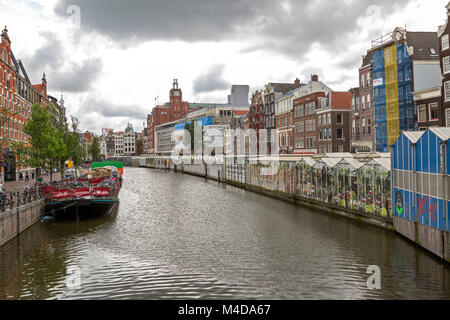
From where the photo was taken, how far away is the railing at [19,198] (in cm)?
2237

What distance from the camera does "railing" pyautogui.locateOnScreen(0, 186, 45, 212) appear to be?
22.4m

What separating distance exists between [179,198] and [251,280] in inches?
1147

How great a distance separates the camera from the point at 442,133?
52.9 feet

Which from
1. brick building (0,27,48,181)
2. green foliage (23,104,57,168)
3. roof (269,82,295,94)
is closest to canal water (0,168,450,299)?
green foliage (23,104,57,168)

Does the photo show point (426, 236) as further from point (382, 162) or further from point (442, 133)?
point (382, 162)

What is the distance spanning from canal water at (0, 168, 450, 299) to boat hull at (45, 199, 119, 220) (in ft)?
4.79

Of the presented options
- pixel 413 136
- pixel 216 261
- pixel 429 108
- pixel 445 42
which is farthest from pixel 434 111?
pixel 216 261

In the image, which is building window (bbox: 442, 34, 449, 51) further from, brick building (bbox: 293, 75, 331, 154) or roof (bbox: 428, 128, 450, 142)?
brick building (bbox: 293, 75, 331, 154)

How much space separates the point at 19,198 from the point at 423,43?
52116 mm

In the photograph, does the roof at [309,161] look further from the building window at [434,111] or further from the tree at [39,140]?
the tree at [39,140]

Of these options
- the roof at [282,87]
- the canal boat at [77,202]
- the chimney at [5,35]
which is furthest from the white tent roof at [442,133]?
the roof at [282,87]

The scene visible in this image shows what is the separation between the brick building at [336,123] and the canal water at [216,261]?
40.5 meters

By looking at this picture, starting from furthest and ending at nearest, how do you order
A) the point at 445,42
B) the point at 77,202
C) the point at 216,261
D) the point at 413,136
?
1. the point at 445,42
2. the point at 77,202
3. the point at 413,136
4. the point at 216,261
